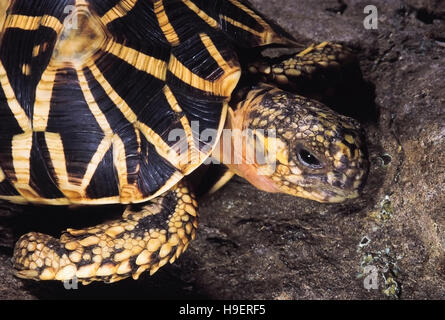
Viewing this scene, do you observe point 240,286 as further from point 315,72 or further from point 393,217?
point 315,72

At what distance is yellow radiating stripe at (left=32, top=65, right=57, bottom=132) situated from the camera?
2311mm

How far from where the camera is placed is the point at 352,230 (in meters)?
2.76

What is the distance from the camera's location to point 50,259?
2441mm

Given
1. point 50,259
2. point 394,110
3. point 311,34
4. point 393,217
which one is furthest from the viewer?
point 311,34

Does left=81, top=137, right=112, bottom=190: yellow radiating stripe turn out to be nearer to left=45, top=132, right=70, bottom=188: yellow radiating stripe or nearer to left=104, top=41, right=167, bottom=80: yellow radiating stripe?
left=45, top=132, right=70, bottom=188: yellow radiating stripe

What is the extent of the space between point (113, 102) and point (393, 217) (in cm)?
173

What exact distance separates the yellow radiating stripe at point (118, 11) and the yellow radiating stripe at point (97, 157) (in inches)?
24.3

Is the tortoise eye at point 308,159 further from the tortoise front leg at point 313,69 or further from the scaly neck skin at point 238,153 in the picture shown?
the tortoise front leg at point 313,69

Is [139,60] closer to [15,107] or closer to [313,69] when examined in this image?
[15,107]

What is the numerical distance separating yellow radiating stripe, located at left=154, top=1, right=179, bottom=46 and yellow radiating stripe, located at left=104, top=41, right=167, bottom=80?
0.15m

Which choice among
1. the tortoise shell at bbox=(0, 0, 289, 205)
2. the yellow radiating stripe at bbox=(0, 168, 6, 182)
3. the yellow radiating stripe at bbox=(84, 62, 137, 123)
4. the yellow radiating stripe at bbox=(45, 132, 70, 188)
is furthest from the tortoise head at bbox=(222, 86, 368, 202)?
the yellow radiating stripe at bbox=(0, 168, 6, 182)

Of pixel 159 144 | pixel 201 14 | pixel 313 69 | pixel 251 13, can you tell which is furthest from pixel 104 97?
pixel 313 69

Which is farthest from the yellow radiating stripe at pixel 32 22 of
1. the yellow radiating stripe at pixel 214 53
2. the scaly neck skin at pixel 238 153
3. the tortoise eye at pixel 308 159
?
the tortoise eye at pixel 308 159

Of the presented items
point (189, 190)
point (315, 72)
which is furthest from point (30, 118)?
point (315, 72)
